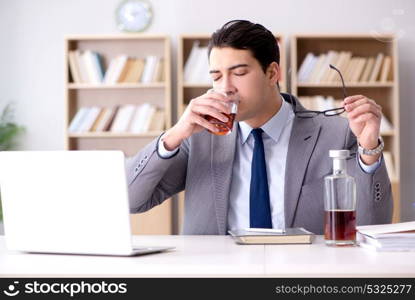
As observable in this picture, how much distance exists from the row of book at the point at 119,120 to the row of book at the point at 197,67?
347 millimetres

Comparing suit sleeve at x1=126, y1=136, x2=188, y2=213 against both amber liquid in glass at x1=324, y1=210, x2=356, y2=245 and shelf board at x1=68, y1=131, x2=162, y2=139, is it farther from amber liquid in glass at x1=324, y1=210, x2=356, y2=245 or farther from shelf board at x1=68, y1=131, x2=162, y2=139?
shelf board at x1=68, y1=131, x2=162, y2=139

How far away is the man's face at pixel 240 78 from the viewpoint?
2.24 meters

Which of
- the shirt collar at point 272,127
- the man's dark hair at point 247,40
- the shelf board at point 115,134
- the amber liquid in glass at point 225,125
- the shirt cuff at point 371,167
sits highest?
the man's dark hair at point 247,40

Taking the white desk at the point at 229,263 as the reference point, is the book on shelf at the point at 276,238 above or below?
below

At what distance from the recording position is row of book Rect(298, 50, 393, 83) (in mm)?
5184

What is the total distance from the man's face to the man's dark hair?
0.8 inches

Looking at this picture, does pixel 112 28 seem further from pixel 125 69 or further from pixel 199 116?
pixel 199 116

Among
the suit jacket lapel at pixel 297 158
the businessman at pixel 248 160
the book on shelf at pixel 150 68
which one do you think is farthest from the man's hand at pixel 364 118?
the book on shelf at pixel 150 68

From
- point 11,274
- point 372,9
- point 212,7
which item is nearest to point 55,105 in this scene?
point 212,7

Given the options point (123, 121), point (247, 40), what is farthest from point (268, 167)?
point (123, 121)

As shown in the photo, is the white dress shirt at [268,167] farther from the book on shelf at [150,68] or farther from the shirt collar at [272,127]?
the book on shelf at [150,68]

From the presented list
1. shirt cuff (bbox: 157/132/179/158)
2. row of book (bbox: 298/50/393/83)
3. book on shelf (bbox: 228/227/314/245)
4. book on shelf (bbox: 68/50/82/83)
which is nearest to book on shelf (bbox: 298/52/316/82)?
row of book (bbox: 298/50/393/83)

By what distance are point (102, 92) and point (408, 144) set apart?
2.44 metres

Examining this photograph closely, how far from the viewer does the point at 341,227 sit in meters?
1.68
